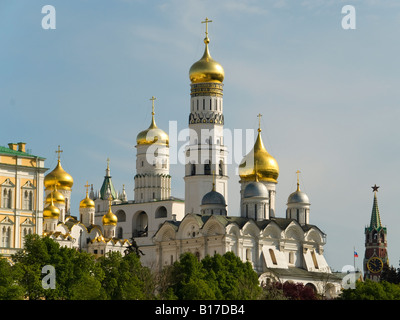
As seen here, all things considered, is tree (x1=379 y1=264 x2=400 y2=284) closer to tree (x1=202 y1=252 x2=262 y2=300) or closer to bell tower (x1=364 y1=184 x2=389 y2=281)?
tree (x1=202 y1=252 x2=262 y2=300)

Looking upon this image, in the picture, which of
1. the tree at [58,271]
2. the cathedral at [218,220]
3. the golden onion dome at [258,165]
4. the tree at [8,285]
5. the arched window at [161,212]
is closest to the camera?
the tree at [8,285]

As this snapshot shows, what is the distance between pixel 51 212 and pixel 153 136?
13.6 metres

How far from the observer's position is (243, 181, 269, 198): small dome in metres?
86.8

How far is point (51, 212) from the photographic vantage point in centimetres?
9231

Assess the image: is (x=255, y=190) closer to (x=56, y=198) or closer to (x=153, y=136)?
(x=153, y=136)

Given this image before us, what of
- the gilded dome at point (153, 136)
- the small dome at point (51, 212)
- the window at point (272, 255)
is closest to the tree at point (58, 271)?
the window at point (272, 255)

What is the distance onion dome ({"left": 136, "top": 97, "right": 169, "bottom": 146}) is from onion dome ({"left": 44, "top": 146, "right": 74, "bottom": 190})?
269 inches

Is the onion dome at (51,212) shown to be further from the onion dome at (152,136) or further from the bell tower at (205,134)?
the onion dome at (152,136)

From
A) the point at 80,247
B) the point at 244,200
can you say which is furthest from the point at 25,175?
the point at 80,247

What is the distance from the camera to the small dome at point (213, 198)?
3401 inches
